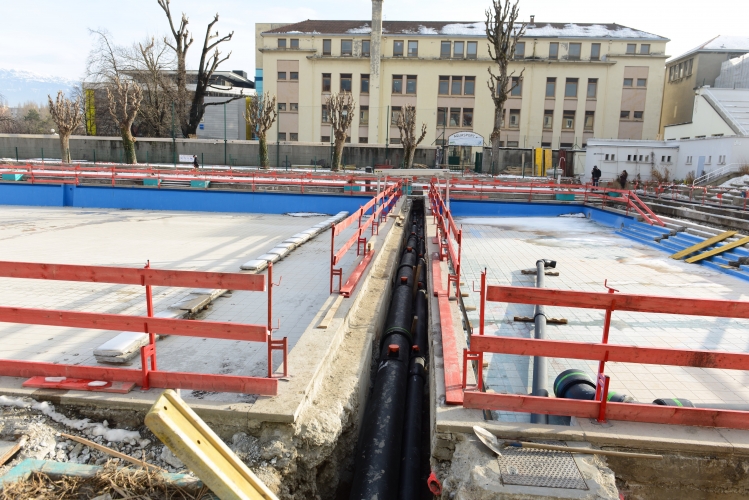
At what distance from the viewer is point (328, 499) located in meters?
4.26

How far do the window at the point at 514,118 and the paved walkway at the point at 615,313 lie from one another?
1355 inches

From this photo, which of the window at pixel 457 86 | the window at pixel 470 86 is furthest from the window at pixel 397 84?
the window at pixel 470 86

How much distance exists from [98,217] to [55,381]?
44.3 feet

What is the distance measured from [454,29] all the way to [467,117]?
29.3 ft

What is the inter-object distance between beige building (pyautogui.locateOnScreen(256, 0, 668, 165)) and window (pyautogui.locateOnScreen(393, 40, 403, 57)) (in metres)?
0.10

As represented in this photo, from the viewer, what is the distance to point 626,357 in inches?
142

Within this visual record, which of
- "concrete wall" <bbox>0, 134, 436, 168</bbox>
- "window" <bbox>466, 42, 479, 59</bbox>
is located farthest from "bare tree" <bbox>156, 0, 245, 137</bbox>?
"window" <bbox>466, 42, 479, 59</bbox>

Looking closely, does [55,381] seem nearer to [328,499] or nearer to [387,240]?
[328,499]

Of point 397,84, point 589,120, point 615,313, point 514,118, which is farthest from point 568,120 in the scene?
point 615,313

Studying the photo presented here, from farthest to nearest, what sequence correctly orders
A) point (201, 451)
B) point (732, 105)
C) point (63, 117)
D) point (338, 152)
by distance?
point (732, 105), point (338, 152), point (63, 117), point (201, 451)

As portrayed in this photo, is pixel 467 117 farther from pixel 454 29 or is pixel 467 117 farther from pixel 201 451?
pixel 201 451

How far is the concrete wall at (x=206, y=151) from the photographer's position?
1379 inches

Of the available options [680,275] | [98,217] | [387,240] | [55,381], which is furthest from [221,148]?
[55,381]

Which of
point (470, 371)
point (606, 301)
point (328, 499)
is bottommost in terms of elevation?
→ point (328, 499)
